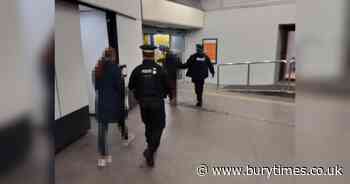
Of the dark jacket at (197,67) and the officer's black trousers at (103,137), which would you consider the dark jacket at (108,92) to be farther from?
the dark jacket at (197,67)

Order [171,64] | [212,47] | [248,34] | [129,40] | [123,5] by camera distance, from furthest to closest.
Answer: [212,47], [248,34], [171,64], [129,40], [123,5]

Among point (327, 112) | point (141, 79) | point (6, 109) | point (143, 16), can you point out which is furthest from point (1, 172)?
point (143, 16)

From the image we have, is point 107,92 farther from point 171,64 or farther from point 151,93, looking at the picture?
point 171,64

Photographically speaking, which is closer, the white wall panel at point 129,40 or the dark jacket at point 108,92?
the dark jacket at point 108,92

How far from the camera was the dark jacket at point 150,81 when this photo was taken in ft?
10.5

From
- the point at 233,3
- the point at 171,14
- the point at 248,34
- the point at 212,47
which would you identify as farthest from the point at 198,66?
the point at 233,3

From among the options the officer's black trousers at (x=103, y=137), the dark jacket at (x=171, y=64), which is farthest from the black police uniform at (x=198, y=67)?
the officer's black trousers at (x=103, y=137)

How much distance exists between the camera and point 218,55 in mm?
10586

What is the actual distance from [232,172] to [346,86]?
8.25 ft

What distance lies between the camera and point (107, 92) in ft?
10.5

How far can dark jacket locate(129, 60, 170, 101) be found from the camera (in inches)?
126

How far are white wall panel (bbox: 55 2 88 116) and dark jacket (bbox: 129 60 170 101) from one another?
1126 mm

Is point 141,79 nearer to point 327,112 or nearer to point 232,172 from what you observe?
point 232,172

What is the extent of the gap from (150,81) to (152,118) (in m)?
0.45
